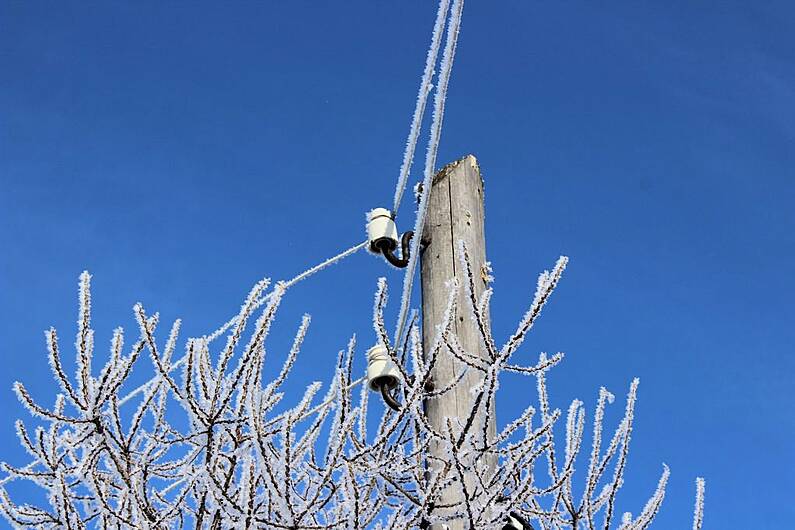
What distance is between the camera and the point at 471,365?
263cm

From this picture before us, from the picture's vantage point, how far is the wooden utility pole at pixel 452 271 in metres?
2.95

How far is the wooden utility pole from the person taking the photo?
Result: 9.67 feet

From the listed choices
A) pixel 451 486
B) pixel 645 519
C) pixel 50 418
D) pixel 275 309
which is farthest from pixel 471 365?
pixel 50 418

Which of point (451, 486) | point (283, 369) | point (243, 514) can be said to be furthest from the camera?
point (283, 369)

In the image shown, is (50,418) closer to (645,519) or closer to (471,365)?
(471,365)

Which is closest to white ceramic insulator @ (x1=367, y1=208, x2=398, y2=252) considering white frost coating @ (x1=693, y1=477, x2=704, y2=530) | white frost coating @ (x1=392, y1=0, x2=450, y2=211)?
white frost coating @ (x1=392, y1=0, x2=450, y2=211)

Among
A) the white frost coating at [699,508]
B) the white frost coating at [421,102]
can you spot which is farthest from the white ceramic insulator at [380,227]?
the white frost coating at [699,508]

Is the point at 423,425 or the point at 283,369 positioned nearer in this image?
the point at 423,425

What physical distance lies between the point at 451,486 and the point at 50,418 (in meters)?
1.30

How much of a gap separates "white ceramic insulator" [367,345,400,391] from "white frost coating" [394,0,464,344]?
0.93ft

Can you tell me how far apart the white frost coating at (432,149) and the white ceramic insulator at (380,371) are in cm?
28

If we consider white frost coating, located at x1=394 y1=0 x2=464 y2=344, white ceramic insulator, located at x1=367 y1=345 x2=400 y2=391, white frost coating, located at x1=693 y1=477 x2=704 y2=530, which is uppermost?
white frost coating, located at x1=394 y1=0 x2=464 y2=344

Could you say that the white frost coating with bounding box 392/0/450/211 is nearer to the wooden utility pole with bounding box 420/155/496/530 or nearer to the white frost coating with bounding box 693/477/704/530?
the wooden utility pole with bounding box 420/155/496/530

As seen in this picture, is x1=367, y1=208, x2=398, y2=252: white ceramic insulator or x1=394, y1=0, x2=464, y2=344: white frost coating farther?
x1=367, y1=208, x2=398, y2=252: white ceramic insulator
